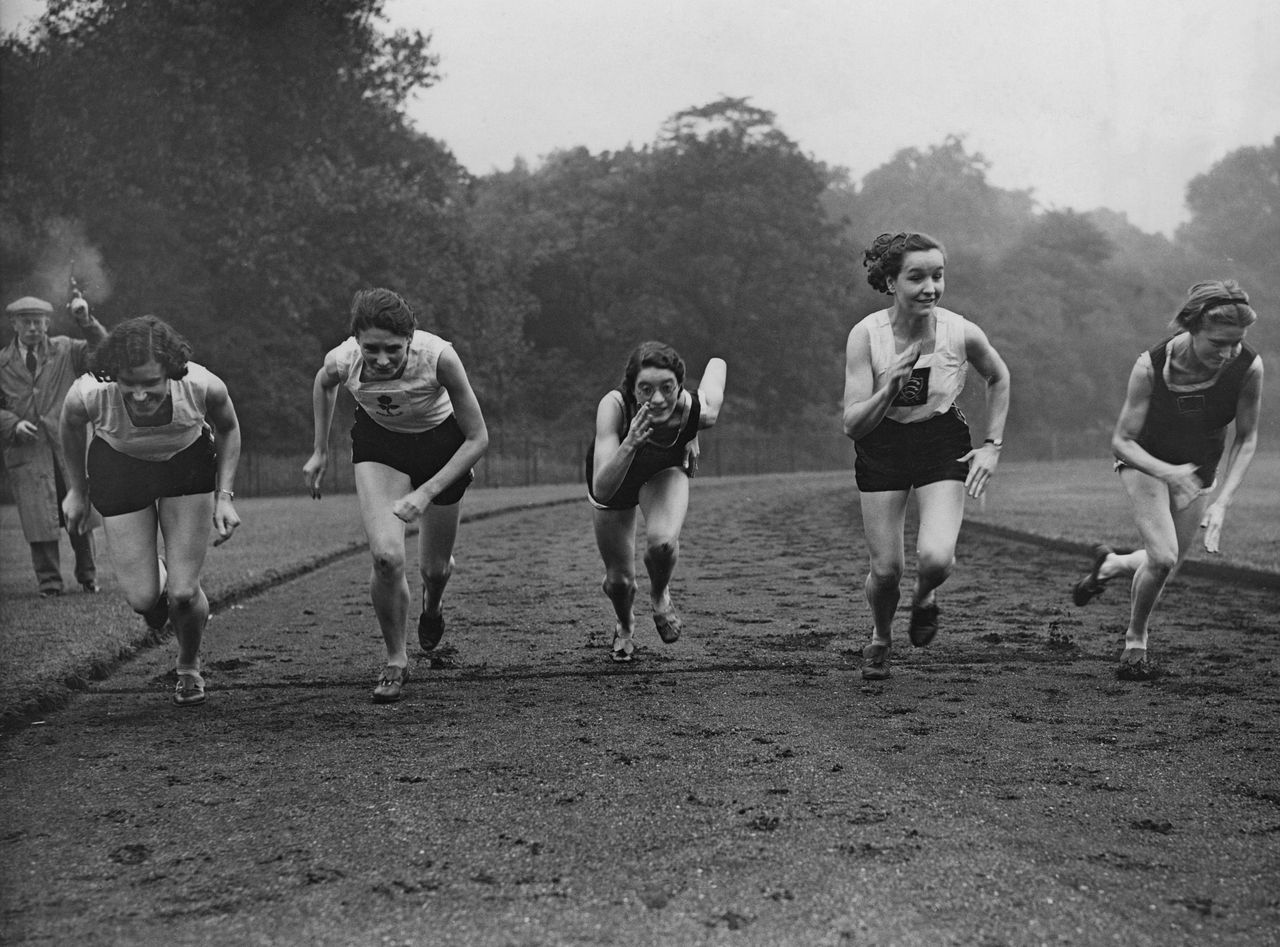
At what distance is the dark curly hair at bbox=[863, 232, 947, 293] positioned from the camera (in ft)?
21.6

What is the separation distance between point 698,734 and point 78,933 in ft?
8.72

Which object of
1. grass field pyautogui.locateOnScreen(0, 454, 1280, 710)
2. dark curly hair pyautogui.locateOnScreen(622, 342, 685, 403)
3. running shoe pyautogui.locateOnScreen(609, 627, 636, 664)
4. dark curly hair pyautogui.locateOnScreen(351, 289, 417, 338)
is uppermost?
dark curly hair pyautogui.locateOnScreen(351, 289, 417, 338)

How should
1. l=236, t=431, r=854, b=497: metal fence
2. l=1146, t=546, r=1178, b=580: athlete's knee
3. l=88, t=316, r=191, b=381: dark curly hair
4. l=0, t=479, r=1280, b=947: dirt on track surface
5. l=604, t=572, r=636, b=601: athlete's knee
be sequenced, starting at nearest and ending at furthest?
l=0, t=479, r=1280, b=947: dirt on track surface, l=88, t=316, r=191, b=381: dark curly hair, l=1146, t=546, r=1178, b=580: athlete's knee, l=604, t=572, r=636, b=601: athlete's knee, l=236, t=431, r=854, b=497: metal fence

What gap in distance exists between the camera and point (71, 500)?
6.68m

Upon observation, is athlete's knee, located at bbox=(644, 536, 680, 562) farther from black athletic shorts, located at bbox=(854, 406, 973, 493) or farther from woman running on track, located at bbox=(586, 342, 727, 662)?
black athletic shorts, located at bbox=(854, 406, 973, 493)

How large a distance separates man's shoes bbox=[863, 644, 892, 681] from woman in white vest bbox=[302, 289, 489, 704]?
2051 millimetres

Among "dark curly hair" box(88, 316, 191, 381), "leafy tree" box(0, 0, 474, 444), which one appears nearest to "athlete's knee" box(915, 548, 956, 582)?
"dark curly hair" box(88, 316, 191, 381)

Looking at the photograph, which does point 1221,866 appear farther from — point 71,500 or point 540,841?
point 71,500

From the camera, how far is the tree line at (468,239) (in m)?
30.0

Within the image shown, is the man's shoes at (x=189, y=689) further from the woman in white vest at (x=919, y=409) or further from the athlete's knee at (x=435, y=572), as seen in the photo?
the woman in white vest at (x=919, y=409)

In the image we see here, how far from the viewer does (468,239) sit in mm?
42125

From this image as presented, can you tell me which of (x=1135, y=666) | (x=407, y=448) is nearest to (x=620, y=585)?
(x=407, y=448)

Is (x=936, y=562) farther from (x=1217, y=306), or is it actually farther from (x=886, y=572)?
(x=1217, y=306)

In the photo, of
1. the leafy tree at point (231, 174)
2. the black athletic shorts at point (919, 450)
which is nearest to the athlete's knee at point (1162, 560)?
the black athletic shorts at point (919, 450)
